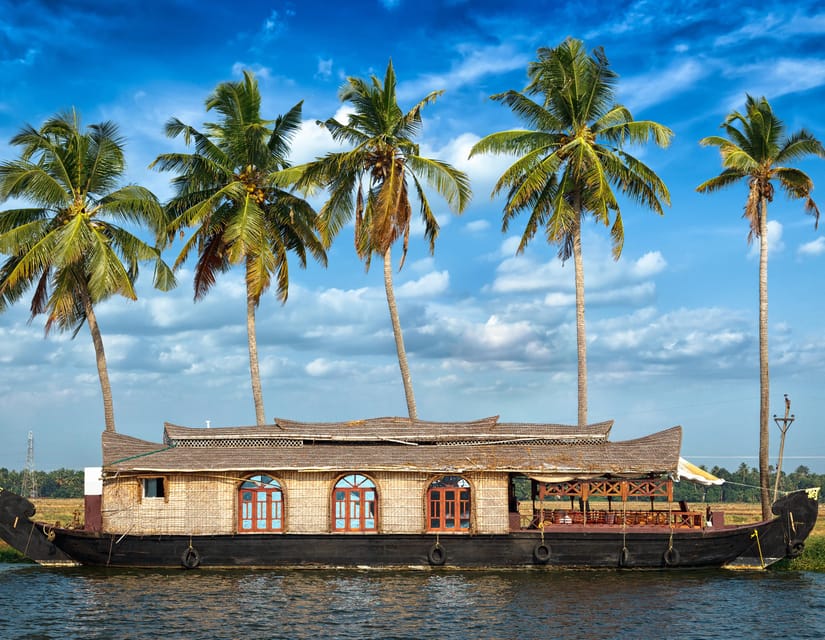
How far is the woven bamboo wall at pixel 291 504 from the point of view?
22844 millimetres

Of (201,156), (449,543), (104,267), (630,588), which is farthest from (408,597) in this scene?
(201,156)

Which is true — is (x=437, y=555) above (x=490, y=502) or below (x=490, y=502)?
below

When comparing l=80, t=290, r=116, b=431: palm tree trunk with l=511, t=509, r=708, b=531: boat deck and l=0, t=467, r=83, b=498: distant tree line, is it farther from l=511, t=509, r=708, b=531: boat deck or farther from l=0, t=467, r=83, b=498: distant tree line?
l=0, t=467, r=83, b=498: distant tree line

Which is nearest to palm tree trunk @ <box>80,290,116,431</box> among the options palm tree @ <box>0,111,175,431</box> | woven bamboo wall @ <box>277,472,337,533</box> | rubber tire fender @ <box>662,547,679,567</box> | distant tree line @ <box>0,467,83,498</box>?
palm tree @ <box>0,111,175,431</box>

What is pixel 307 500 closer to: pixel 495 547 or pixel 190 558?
pixel 190 558

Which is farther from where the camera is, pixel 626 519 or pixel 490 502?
pixel 626 519

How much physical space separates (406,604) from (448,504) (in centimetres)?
472

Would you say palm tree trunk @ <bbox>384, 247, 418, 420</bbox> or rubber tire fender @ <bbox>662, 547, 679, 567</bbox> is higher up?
palm tree trunk @ <bbox>384, 247, 418, 420</bbox>

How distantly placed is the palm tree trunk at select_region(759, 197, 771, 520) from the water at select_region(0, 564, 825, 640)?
4.40 meters

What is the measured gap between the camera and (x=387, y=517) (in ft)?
75.0

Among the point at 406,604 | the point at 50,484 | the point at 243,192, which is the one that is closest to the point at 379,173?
the point at 243,192

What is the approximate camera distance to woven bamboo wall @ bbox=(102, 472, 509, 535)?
74.9 feet

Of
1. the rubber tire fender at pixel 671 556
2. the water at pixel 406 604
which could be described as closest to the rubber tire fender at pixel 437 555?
the water at pixel 406 604

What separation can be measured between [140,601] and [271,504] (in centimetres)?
490
